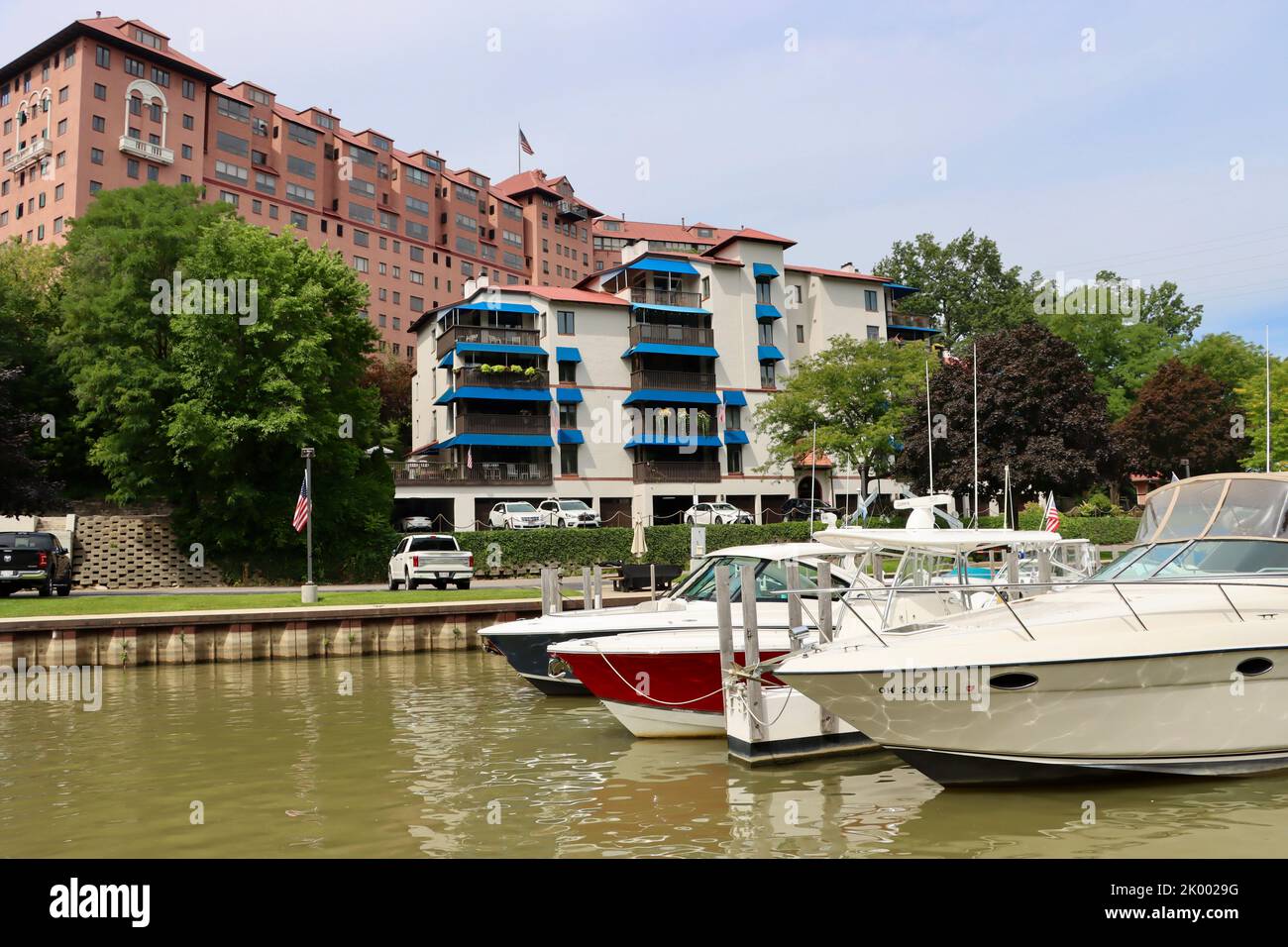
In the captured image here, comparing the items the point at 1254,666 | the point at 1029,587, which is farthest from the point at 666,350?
the point at 1254,666

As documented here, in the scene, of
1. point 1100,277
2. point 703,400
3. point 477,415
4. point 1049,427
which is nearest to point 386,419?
point 477,415

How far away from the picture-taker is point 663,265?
62.5 metres

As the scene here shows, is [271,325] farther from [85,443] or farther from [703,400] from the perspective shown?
[703,400]

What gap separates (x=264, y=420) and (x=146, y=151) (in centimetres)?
4990

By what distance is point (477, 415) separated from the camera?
55.9 m

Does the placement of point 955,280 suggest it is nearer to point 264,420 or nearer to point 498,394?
point 498,394

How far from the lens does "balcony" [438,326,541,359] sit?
57125 millimetres

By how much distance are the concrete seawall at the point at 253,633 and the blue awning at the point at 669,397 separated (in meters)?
35.2

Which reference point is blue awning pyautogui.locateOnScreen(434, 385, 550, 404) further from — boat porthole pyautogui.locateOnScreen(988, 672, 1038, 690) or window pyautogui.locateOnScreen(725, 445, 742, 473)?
boat porthole pyautogui.locateOnScreen(988, 672, 1038, 690)

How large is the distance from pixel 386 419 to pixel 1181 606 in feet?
233

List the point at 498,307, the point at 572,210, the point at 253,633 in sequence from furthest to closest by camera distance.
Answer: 1. the point at 572,210
2. the point at 498,307
3. the point at 253,633

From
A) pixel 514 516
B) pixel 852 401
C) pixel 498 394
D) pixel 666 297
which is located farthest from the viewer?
pixel 666 297

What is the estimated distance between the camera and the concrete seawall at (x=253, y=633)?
67.7 feet

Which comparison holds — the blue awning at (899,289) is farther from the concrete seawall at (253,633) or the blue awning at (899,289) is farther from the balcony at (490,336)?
the concrete seawall at (253,633)
